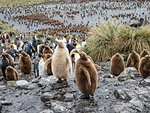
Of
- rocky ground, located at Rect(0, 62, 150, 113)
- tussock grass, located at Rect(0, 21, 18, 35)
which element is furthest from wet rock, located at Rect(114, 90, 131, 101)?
tussock grass, located at Rect(0, 21, 18, 35)

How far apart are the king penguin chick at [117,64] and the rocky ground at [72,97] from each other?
499mm

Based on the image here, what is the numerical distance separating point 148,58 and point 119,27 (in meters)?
4.51

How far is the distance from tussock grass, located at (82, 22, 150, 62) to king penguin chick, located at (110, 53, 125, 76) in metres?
2.27

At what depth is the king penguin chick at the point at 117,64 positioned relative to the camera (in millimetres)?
5773

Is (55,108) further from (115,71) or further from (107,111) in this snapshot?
(115,71)

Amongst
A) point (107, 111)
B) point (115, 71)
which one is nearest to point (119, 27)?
point (115, 71)

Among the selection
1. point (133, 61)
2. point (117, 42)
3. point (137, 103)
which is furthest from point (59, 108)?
point (117, 42)

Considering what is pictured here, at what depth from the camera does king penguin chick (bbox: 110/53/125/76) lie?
18.9ft

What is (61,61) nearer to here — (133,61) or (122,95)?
(122,95)

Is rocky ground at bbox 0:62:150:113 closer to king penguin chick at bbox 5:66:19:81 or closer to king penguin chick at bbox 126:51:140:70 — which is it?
king penguin chick at bbox 5:66:19:81

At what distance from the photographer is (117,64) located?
580 cm

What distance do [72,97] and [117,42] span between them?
485 centimetres

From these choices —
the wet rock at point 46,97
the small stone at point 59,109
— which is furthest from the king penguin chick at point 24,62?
the small stone at point 59,109

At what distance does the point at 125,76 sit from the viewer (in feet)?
17.0
